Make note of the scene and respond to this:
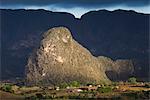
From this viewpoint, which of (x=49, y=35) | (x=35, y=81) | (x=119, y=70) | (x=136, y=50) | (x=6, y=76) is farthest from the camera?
(x=136, y=50)

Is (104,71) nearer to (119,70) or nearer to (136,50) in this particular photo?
(119,70)

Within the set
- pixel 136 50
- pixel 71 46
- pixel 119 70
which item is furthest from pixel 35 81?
pixel 136 50

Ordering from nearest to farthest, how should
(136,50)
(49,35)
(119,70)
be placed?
1. (49,35)
2. (119,70)
3. (136,50)

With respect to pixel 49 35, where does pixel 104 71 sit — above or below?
below

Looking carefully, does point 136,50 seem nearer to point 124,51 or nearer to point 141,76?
point 124,51

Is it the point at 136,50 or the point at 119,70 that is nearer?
the point at 119,70

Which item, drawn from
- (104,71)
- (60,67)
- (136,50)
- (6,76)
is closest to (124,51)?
(136,50)
